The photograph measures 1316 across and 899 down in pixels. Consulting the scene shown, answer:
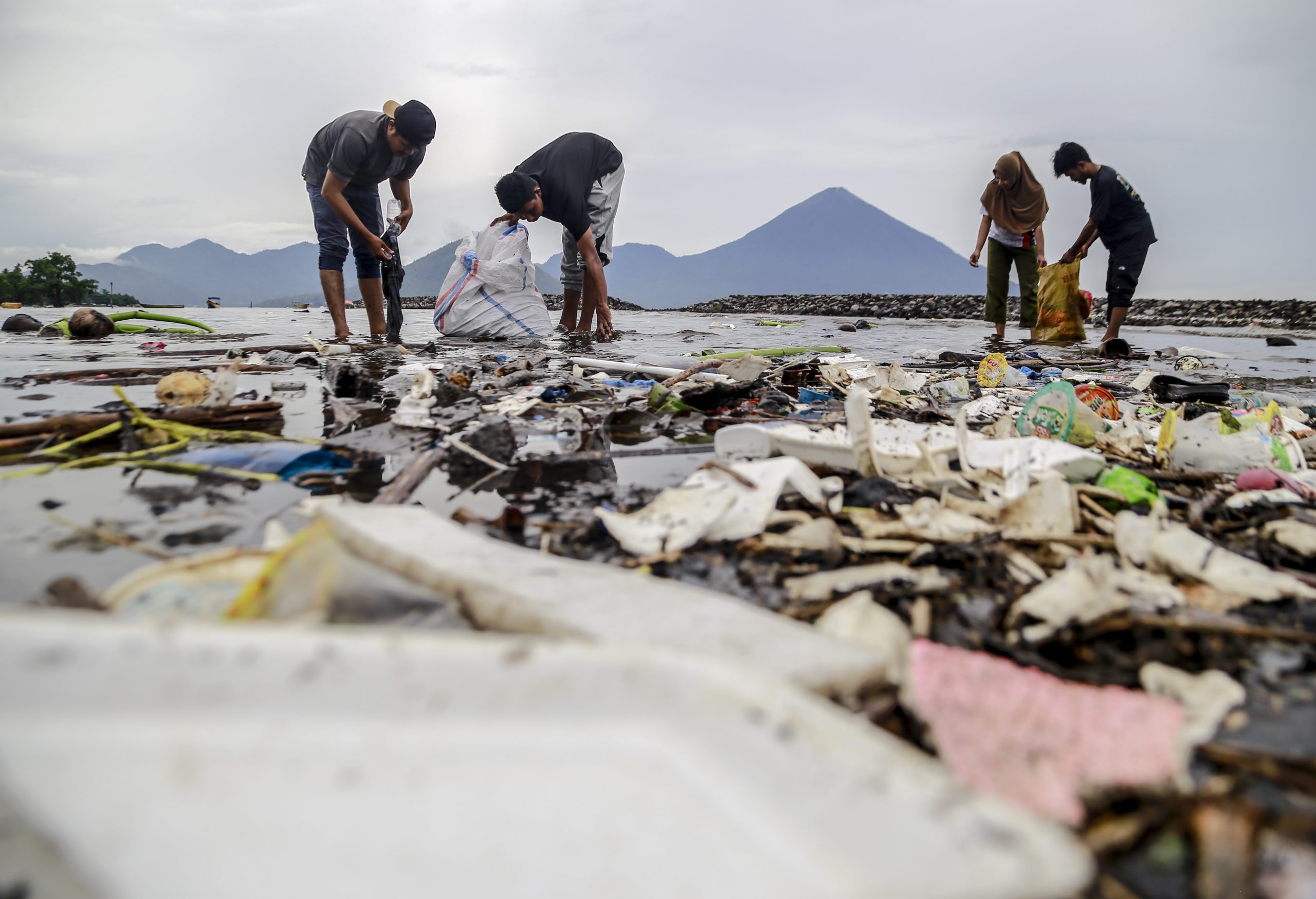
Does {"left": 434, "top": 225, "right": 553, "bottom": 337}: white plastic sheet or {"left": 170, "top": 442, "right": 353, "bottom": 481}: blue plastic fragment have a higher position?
{"left": 434, "top": 225, "right": 553, "bottom": 337}: white plastic sheet

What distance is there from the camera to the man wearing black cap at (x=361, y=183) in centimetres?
550

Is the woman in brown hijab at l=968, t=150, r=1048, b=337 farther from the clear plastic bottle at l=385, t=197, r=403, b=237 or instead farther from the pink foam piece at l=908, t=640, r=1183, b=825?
the pink foam piece at l=908, t=640, r=1183, b=825

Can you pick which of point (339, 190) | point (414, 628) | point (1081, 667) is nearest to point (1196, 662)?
point (1081, 667)

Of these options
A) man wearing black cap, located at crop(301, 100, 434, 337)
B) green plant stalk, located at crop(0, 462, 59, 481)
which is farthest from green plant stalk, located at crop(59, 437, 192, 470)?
man wearing black cap, located at crop(301, 100, 434, 337)

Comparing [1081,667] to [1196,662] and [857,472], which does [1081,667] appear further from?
[857,472]

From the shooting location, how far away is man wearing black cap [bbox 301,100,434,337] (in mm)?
5496

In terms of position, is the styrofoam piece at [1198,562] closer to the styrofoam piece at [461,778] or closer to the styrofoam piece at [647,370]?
the styrofoam piece at [461,778]

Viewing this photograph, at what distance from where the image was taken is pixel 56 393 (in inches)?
127

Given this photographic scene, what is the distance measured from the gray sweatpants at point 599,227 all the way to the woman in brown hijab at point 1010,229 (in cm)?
413

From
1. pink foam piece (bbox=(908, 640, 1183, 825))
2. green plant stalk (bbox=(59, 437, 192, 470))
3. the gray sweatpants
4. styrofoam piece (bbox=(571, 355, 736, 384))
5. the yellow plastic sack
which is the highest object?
the gray sweatpants

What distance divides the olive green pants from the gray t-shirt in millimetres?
6412

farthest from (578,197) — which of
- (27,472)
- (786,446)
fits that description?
(27,472)

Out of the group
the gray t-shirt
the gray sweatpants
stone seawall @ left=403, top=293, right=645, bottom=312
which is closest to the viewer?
the gray t-shirt

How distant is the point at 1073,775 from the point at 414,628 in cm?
85
